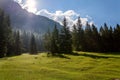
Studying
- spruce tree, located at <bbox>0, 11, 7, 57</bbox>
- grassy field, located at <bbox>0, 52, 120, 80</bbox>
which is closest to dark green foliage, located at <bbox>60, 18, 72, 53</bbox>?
spruce tree, located at <bbox>0, 11, 7, 57</bbox>

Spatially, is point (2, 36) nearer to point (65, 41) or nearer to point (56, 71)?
point (65, 41)

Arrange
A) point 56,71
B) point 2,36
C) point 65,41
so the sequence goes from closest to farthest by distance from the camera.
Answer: point 56,71
point 2,36
point 65,41

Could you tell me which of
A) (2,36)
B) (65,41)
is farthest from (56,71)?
(65,41)

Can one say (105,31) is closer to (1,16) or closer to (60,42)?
(60,42)

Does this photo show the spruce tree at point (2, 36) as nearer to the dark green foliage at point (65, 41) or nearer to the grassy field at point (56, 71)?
the dark green foliage at point (65, 41)

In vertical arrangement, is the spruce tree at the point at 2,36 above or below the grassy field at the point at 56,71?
above

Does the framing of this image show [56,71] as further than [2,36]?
No

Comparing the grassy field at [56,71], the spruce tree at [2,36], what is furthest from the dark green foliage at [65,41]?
the grassy field at [56,71]

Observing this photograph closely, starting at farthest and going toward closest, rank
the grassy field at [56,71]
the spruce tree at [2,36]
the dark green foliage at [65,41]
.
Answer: the dark green foliage at [65,41]
the spruce tree at [2,36]
the grassy field at [56,71]

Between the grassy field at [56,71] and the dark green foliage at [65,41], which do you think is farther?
the dark green foliage at [65,41]

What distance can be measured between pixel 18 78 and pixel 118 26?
4111 inches

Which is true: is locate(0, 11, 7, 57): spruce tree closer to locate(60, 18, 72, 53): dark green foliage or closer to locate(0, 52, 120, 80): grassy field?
locate(60, 18, 72, 53): dark green foliage

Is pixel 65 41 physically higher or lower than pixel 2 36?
lower

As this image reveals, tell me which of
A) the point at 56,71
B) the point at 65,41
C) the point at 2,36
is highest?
the point at 2,36
